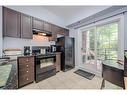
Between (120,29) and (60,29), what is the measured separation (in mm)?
2591

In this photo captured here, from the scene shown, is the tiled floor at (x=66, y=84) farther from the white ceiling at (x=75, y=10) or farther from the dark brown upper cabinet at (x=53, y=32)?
the white ceiling at (x=75, y=10)

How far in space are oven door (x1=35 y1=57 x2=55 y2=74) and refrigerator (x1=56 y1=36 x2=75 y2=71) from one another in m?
0.74

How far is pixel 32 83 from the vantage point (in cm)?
292

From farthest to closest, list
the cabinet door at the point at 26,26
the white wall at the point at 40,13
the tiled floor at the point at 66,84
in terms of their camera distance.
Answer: the white wall at the point at 40,13 < the cabinet door at the point at 26,26 < the tiled floor at the point at 66,84

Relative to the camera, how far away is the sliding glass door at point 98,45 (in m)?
3.55

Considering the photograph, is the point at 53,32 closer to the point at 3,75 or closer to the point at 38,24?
the point at 38,24

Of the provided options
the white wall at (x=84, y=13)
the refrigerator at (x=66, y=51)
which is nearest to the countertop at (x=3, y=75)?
the refrigerator at (x=66, y=51)

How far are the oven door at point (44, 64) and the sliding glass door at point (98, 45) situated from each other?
73.4 inches

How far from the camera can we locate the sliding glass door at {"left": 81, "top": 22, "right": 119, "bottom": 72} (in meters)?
3.55

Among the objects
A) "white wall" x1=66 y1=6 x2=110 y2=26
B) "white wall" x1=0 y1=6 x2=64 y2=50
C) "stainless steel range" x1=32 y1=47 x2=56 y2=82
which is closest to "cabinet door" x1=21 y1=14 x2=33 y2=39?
"white wall" x1=0 y1=6 x2=64 y2=50

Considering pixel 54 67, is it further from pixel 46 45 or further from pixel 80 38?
pixel 80 38

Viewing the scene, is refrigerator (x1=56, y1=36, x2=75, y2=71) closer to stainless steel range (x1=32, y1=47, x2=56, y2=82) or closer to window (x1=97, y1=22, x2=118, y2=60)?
stainless steel range (x1=32, y1=47, x2=56, y2=82)

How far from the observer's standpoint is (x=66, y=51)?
4.44 meters
